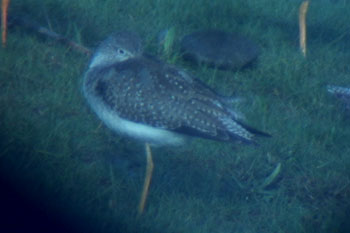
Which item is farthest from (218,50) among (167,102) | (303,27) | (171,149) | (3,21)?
(167,102)

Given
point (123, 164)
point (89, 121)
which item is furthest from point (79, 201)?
point (89, 121)

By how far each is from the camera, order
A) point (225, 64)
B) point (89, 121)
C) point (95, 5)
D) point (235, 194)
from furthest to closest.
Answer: point (95, 5), point (225, 64), point (89, 121), point (235, 194)

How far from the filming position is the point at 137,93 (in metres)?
5.04

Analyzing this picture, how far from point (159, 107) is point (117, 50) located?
41.1 inches

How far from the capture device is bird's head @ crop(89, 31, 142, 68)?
223 inches

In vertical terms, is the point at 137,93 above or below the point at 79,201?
above

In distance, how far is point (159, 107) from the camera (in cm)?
495

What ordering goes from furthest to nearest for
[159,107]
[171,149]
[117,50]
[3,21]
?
[3,21], [171,149], [117,50], [159,107]

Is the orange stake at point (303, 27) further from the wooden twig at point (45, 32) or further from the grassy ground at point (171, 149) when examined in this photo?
the wooden twig at point (45, 32)

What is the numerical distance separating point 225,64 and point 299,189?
2.41 m

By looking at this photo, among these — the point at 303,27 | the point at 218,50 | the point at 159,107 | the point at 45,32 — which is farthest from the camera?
the point at 303,27

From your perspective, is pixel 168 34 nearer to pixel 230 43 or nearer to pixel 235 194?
pixel 230 43

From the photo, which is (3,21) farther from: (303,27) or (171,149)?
(303,27)

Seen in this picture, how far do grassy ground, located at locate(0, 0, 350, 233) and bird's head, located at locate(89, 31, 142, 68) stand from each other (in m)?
0.65
